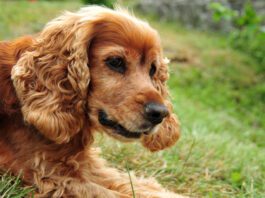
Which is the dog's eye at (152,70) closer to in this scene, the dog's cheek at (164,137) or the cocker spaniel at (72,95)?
the cocker spaniel at (72,95)

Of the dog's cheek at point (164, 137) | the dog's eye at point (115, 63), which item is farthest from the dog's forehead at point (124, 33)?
the dog's cheek at point (164, 137)

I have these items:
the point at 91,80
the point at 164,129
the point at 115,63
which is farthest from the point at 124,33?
the point at 164,129

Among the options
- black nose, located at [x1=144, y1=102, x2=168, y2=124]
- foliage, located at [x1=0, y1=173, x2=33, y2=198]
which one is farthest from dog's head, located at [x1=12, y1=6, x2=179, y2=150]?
foliage, located at [x1=0, y1=173, x2=33, y2=198]

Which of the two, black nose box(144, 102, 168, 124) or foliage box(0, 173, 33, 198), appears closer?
black nose box(144, 102, 168, 124)

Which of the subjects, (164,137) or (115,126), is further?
(164,137)

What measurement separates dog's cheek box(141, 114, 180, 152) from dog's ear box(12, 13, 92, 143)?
2.61ft

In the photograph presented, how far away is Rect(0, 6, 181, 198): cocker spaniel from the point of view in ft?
11.4

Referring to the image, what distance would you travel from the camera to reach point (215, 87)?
434 inches

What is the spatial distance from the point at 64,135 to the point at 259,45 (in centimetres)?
993

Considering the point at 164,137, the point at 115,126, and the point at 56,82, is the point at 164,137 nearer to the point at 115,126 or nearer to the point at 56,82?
the point at 115,126

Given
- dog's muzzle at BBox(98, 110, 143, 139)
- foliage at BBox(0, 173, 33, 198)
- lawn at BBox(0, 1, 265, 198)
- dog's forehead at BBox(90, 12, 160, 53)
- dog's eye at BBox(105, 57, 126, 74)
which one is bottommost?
lawn at BBox(0, 1, 265, 198)

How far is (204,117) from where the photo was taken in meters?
8.09

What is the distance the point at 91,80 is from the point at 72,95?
0.53 ft

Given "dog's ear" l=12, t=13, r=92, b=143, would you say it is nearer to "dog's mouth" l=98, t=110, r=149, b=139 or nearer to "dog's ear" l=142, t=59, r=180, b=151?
"dog's mouth" l=98, t=110, r=149, b=139
